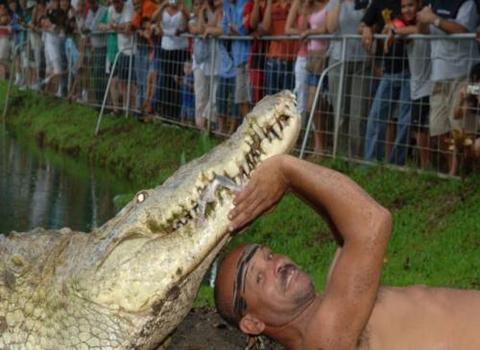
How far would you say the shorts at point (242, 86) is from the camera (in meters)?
10.8

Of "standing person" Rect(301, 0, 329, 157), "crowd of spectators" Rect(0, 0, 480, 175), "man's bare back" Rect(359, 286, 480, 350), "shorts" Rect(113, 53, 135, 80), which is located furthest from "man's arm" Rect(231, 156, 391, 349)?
"shorts" Rect(113, 53, 135, 80)

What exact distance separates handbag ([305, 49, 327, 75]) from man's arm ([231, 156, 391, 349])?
19.9 ft

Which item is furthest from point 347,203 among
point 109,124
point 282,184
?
point 109,124

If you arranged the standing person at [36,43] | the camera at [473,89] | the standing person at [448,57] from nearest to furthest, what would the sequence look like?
the camera at [473,89], the standing person at [448,57], the standing person at [36,43]

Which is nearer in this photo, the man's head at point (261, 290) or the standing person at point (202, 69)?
the man's head at point (261, 290)

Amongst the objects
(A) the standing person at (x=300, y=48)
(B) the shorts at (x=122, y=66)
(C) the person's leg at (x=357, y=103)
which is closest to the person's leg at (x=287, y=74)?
(A) the standing person at (x=300, y=48)

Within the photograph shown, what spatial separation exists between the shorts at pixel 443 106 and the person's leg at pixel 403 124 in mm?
308

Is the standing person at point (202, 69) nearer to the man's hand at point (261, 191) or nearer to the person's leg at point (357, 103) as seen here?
the person's leg at point (357, 103)

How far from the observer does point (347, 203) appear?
348cm

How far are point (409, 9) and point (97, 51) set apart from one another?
8359mm

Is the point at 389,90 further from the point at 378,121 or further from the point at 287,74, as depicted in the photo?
the point at 287,74

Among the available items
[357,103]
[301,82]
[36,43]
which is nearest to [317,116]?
[301,82]

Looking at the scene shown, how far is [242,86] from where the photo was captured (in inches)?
428

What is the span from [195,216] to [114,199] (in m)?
6.66
